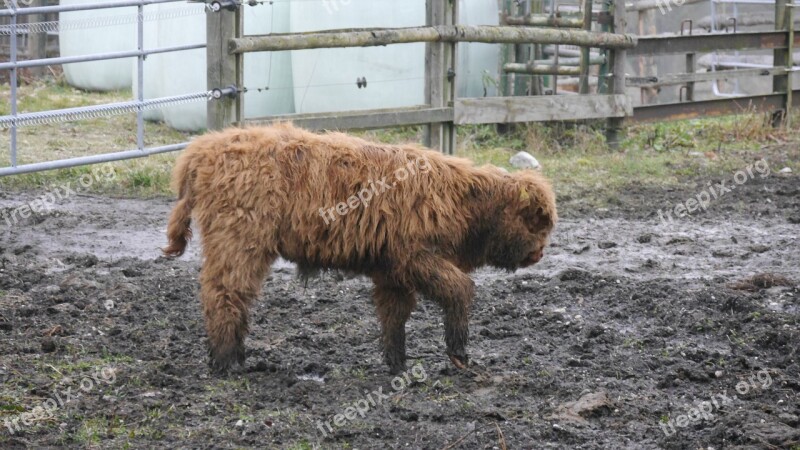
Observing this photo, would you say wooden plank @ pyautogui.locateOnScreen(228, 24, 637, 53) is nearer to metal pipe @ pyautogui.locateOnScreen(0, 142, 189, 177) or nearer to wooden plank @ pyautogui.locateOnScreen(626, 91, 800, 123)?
wooden plank @ pyautogui.locateOnScreen(626, 91, 800, 123)

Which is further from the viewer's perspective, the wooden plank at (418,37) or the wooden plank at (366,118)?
the wooden plank at (366,118)

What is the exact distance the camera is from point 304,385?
18.7 ft

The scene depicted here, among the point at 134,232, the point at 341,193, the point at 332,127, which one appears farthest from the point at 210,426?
the point at 332,127

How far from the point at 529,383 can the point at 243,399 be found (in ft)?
4.91

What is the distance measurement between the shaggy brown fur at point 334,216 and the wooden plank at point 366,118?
363 cm

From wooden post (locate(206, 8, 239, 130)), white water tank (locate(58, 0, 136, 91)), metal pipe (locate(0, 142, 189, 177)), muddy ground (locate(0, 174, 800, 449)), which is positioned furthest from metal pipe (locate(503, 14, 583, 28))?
metal pipe (locate(0, 142, 189, 177))

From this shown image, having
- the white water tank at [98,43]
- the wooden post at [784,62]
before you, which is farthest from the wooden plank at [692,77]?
the white water tank at [98,43]

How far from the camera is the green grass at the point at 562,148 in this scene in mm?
10539

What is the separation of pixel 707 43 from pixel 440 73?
4.76 meters

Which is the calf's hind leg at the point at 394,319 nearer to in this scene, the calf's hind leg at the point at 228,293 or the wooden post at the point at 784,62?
the calf's hind leg at the point at 228,293

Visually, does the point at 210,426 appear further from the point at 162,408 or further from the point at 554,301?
the point at 554,301

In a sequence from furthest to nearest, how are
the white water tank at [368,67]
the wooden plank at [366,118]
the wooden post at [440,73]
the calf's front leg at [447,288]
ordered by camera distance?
the white water tank at [368,67]
the wooden post at [440,73]
the wooden plank at [366,118]
the calf's front leg at [447,288]

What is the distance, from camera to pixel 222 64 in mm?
9203

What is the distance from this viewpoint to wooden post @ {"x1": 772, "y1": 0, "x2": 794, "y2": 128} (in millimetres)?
14695
